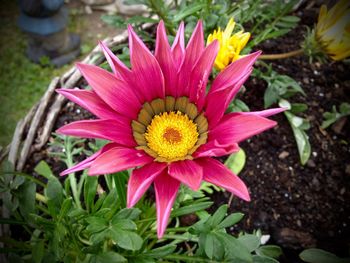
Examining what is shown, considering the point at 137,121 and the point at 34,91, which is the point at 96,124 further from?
the point at 34,91

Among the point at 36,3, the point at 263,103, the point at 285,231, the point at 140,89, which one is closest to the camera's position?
the point at 140,89

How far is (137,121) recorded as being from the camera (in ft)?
2.84

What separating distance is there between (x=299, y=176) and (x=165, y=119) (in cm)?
59

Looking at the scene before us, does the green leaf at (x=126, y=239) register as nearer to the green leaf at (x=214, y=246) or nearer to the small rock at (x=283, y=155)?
the green leaf at (x=214, y=246)

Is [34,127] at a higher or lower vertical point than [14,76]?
lower

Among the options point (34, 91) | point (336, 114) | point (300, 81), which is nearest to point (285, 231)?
point (336, 114)

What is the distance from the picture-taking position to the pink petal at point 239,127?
0.64 metres

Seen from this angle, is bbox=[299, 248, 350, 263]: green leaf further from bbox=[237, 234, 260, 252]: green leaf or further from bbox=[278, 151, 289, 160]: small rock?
bbox=[278, 151, 289, 160]: small rock

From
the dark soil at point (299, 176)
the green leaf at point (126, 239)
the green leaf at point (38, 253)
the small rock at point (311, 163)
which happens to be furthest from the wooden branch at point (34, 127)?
the small rock at point (311, 163)

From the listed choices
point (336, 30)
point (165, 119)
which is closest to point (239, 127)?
point (165, 119)

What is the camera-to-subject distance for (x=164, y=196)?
664 millimetres

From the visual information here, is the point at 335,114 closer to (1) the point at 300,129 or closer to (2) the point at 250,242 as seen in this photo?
(1) the point at 300,129

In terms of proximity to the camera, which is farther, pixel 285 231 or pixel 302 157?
pixel 302 157

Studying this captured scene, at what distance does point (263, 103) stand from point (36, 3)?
3.46 feet
